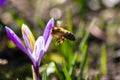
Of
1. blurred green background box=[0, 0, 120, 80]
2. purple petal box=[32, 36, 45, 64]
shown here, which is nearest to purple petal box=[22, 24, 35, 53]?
purple petal box=[32, 36, 45, 64]

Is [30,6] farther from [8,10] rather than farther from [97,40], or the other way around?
[97,40]

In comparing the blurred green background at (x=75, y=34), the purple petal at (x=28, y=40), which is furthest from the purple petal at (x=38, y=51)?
the blurred green background at (x=75, y=34)

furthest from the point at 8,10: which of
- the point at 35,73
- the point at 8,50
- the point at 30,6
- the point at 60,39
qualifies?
the point at 35,73

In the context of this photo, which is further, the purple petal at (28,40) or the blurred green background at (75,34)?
the blurred green background at (75,34)

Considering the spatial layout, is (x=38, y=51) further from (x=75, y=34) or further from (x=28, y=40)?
(x=75, y=34)

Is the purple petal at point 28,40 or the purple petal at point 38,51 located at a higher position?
the purple petal at point 28,40

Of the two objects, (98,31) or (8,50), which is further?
(98,31)

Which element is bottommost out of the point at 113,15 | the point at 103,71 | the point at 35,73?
the point at 35,73

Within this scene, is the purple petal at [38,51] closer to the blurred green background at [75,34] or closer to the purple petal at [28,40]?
the purple petal at [28,40]
